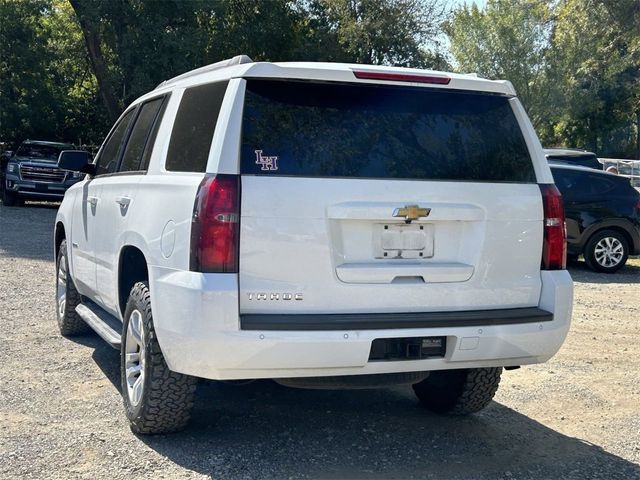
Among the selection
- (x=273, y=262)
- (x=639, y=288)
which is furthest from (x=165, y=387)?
(x=639, y=288)

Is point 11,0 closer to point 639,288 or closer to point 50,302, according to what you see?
point 50,302

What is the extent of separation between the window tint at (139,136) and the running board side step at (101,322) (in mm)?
1066

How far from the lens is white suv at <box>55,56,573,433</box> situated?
153 inches

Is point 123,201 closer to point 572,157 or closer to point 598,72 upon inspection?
point 572,157

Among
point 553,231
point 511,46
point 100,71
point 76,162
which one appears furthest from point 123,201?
point 511,46

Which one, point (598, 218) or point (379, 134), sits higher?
point (379, 134)

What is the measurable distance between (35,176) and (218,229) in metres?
18.1

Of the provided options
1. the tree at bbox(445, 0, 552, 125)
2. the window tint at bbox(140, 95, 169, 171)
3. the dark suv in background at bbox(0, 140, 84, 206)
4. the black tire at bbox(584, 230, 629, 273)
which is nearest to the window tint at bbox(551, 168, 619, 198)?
the black tire at bbox(584, 230, 629, 273)

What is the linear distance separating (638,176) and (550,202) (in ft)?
86.3

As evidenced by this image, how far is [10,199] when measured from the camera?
2142 centimetres

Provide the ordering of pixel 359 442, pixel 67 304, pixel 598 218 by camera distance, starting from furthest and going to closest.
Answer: pixel 598 218 → pixel 67 304 → pixel 359 442

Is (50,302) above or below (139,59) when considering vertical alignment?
below

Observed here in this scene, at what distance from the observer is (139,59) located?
22.3 meters

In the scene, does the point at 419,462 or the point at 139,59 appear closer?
the point at 419,462
